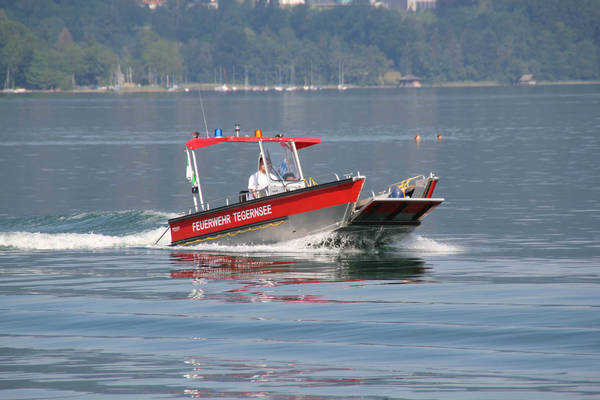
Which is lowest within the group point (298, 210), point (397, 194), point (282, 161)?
point (298, 210)

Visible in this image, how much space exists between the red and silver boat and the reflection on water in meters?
0.57

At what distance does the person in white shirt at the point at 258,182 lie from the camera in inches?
993

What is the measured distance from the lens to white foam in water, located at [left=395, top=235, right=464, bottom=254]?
25.8 m

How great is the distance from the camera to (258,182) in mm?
25359

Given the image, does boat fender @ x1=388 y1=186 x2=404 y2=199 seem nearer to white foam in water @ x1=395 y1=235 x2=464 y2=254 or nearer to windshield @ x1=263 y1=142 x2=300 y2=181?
white foam in water @ x1=395 y1=235 x2=464 y2=254

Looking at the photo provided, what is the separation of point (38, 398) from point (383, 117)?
11311cm

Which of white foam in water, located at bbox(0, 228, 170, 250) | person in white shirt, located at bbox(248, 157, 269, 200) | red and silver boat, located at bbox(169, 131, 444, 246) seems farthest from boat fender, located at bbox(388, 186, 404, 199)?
white foam in water, located at bbox(0, 228, 170, 250)

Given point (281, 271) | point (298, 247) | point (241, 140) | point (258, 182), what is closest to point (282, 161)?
point (258, 182)

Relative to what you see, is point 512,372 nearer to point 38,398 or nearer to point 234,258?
point 38,398

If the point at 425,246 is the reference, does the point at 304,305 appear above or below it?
above

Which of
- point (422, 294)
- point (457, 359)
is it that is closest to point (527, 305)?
point (422, 294)

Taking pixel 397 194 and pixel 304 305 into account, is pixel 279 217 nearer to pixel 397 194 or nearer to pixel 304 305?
pixel 397 194

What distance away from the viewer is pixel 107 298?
801 inches

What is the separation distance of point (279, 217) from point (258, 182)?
1177 millimetres
